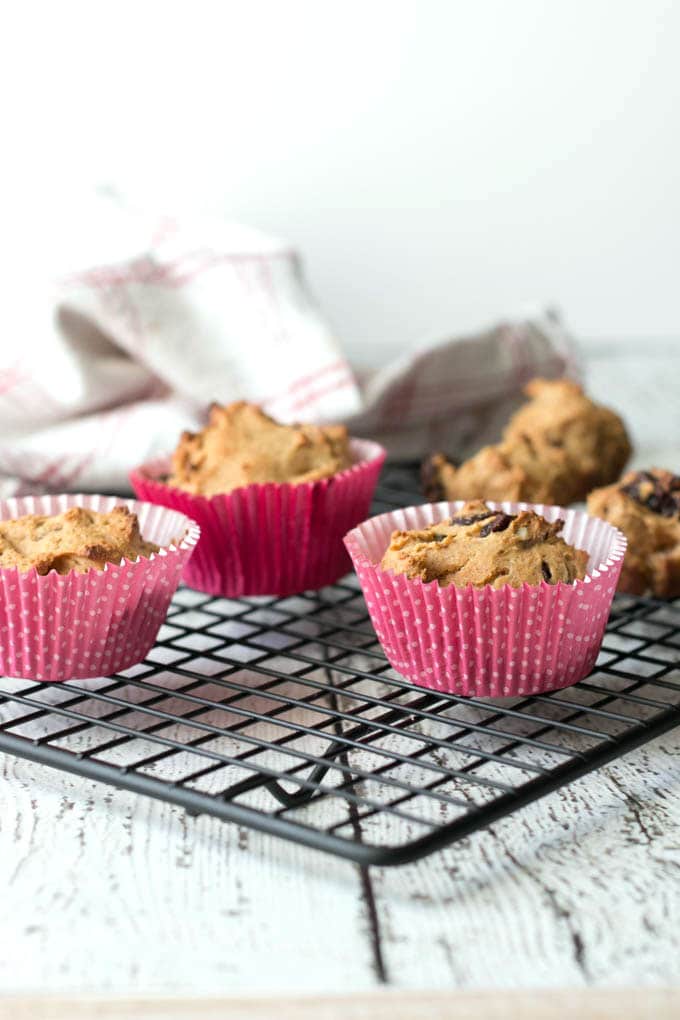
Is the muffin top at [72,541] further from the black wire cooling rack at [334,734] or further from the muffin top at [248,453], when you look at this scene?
the muffin top at [248,453]

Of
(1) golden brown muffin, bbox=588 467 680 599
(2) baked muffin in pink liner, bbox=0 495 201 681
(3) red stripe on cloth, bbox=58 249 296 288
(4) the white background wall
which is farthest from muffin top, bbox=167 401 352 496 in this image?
(4) the white background wall

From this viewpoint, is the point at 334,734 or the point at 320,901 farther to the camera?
the point at 334,734

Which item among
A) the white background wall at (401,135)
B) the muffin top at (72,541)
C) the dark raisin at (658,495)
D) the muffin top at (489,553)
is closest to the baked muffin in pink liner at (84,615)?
the muffin top at (72,541)

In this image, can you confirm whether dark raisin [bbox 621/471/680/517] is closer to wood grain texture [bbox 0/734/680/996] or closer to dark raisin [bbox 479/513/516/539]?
dark raisin [bbox 479/513/516/539]

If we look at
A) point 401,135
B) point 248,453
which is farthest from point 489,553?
point 401,135

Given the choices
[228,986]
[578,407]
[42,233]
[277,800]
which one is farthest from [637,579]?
[42,233]

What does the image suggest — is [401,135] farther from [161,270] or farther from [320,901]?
[320,901]

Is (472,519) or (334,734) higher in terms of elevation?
(472,519)
